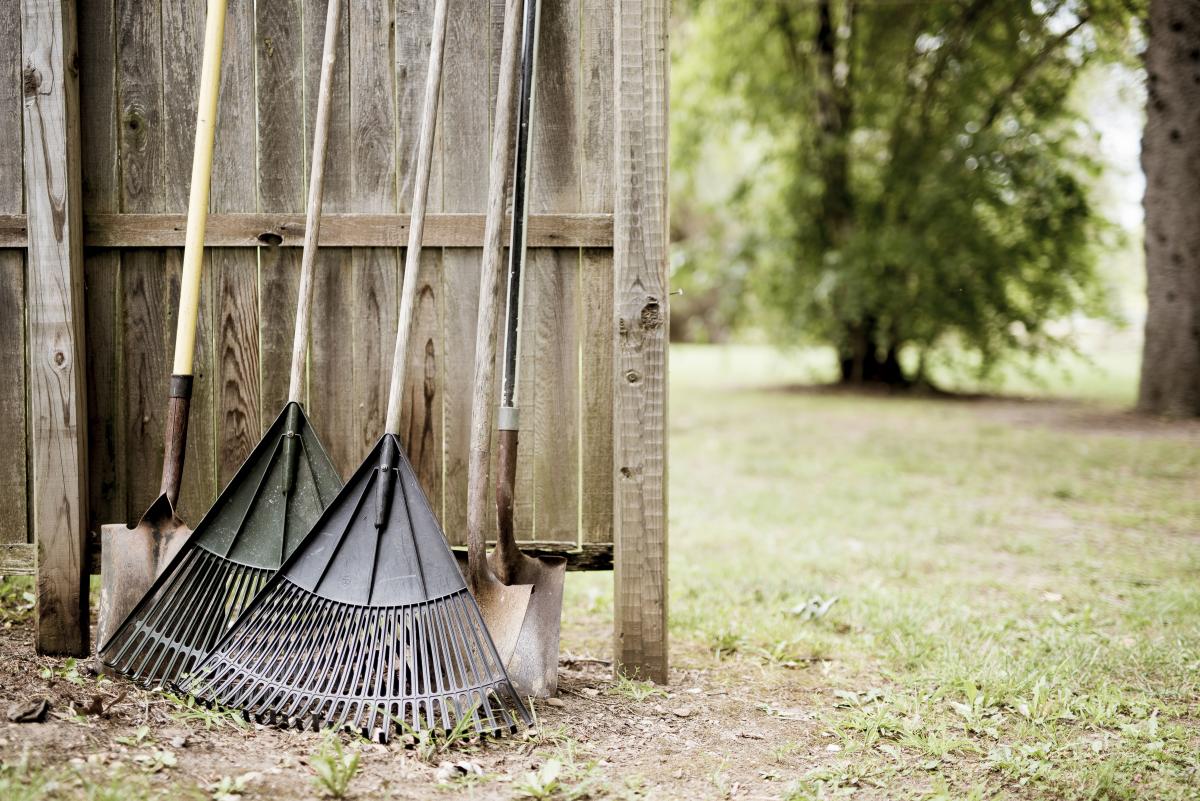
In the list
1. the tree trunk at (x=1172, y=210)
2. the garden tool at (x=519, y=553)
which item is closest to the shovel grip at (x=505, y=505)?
the garden tool at (x=519, y=553)

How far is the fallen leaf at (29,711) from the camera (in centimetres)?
206

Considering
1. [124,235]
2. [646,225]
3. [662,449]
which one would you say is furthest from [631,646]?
[124,235]

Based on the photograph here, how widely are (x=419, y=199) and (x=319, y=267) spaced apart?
453mm

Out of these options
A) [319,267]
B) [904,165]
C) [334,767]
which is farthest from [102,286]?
[904,165]

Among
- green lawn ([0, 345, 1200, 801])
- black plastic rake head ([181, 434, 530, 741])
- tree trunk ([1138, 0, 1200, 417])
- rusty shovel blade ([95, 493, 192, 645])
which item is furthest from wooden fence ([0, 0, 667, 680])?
tree trunk ([1138, 0, 1200, 417])

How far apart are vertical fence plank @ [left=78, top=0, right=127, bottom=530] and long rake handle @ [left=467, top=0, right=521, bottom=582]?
117 cm

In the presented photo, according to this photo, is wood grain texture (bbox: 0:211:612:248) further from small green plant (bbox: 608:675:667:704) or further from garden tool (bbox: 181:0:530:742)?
small green plant (bbox: 608:675:667:704)

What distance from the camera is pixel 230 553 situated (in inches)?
99.6

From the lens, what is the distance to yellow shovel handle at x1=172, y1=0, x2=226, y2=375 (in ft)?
8.57

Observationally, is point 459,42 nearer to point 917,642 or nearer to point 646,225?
point 646,225

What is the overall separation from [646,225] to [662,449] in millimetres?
643

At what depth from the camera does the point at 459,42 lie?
8.95ft

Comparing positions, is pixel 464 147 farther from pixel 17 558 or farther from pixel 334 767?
pixel 17 558

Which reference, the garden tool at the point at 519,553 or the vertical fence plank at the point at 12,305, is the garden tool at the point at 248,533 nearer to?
the garden tool at the point at 519,553
